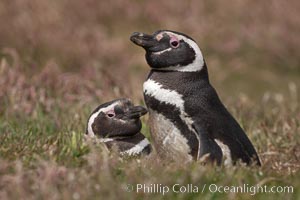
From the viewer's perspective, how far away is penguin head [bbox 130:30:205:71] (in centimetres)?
686

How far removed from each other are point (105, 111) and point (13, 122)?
1.29m

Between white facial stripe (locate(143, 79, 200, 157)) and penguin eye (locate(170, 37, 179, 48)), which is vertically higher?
penguin eye (locate(170, 37, 179, 48))

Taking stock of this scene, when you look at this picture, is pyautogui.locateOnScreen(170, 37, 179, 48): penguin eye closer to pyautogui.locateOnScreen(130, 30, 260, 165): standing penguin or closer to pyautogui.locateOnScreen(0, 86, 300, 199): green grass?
pyautogui.locateOnScreen(130, 30, 260, 165): standing penguin

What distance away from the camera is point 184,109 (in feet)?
21.7

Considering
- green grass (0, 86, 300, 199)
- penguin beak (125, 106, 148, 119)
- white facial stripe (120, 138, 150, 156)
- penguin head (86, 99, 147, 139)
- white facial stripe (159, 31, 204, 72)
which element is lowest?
white facial stripe (120, 138, 150, 156)

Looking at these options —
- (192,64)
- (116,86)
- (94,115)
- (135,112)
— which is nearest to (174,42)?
(192,64)

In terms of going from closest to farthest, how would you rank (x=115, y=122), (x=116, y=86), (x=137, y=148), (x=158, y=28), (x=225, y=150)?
(x=225, y=150) → (x=137, y=148) → (x=115, y=122) → (x=116, y=86) → (x=158, y=28)

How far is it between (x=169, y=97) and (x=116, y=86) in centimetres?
388

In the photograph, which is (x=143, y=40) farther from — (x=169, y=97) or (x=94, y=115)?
(x=94, y=115)

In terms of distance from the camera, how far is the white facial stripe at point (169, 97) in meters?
6.61

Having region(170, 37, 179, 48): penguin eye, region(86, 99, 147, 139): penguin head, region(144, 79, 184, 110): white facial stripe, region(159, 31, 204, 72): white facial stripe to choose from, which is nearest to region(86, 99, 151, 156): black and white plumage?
region(86, 99, 147, 139): penguin head

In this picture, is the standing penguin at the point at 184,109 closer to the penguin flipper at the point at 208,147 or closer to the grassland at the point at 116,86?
the penguin flipper at the point at 208,147

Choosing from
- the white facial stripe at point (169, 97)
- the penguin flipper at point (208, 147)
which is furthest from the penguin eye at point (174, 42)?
the penguin flipper at point (208, 147)

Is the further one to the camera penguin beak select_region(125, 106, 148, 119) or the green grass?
penguin beak select_region(125, 106, 148, 119)
